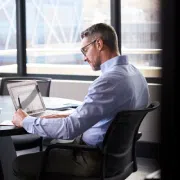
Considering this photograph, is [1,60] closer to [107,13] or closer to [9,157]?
[107,13]

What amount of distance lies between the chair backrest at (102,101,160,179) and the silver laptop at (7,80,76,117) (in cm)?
62

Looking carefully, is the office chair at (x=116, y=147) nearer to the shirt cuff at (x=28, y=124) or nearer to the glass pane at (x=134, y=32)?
the shirt cuff at (x=28, y=124)

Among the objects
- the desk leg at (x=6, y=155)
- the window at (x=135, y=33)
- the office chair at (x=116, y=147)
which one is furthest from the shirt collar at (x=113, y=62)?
the window at (x=135, y=33)

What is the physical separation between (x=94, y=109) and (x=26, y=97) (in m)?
0.55

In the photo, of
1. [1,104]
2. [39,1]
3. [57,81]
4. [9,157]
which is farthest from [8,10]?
[9,157]

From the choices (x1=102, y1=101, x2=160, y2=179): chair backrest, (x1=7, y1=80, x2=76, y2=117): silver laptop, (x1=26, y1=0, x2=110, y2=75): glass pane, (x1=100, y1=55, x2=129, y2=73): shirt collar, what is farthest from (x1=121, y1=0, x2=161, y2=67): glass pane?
(x1=102, y1=101, x2=160, y2=179): chair backrest

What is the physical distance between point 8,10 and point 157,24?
4512mm

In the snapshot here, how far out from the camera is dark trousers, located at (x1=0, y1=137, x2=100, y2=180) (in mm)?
1984

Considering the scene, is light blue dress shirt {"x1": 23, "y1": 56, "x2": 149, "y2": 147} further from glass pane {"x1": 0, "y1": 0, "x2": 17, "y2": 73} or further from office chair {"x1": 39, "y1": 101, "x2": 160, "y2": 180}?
glass pane {"x1": 0, "y1": 0, "x2": 17, "y2": 73}

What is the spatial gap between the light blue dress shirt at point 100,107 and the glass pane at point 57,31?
2.31 m

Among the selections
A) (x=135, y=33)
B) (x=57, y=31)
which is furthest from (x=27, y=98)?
(x=57, y=31)

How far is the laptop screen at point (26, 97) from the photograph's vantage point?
2.22 m

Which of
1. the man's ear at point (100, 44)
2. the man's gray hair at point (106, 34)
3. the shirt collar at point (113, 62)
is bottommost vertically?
the shirt collar at point (113, 62)

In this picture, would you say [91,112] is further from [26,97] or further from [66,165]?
[26,97]
